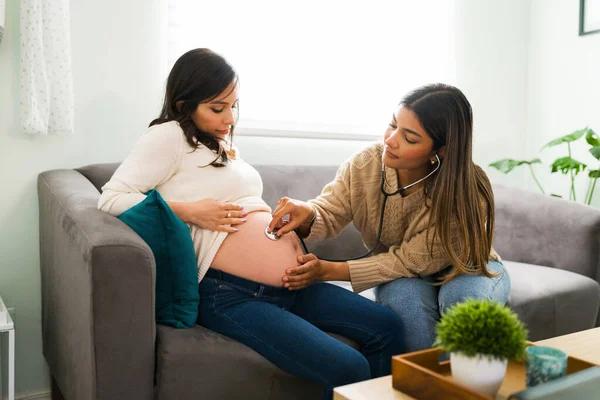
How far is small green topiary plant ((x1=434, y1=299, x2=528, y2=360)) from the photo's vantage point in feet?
2.84

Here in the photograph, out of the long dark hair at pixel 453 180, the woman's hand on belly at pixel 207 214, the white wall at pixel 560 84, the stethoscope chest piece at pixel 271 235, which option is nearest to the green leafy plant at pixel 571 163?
the white wall at pixel 560 84

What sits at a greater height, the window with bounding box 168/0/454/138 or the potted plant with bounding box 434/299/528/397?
the window with bounding box 168/0/454/138

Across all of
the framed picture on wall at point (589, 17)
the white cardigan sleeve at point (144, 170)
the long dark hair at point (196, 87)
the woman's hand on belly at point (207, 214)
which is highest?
the framed picture on wall at point (589, 17)

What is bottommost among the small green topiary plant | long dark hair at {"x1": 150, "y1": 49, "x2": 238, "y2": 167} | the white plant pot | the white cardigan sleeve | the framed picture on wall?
the white plant pot

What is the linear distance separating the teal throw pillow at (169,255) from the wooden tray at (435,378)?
53 cm

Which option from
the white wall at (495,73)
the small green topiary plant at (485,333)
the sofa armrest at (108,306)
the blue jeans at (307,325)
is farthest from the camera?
the white wall at (495,73)

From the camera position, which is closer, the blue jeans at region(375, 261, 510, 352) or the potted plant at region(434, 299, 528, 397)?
the potted plant at region(434, 299, 528, 397)

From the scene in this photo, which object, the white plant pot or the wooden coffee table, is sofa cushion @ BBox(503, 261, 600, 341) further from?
the white plant pot

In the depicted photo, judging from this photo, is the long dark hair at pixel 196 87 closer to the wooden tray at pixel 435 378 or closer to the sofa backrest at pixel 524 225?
the sofa backrest at pixel 524 225

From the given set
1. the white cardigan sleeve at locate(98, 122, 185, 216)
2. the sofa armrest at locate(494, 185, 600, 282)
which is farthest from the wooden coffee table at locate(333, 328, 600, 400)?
the sofa armrest at locate(494, 185, 600, 282)

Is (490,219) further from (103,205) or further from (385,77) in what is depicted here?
(385,77)

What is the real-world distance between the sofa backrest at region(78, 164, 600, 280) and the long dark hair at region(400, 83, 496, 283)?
545 mm

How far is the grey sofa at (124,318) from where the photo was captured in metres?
1.18

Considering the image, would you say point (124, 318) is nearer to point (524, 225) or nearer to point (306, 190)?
point (306, 190)
